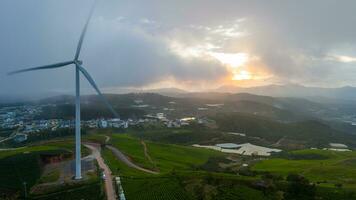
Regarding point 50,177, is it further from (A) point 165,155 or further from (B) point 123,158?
(A) point 165,155

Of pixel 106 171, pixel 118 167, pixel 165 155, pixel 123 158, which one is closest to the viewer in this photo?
pixel 106 171

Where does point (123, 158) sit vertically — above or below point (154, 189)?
below

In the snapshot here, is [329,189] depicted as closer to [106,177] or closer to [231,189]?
[231,189]

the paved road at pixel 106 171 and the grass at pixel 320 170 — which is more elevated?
the paved road at pixel 106 171

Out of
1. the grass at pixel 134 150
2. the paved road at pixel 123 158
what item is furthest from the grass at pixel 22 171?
the grass at pixel 134 150

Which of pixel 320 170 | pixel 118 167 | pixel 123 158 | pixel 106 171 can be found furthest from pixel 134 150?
pixel 320 170

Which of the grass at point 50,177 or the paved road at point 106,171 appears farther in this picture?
the grass at point 50,177

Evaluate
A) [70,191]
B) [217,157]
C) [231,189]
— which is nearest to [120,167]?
[70,191]

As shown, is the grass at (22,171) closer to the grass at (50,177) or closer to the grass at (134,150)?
the grass at (50,177)
